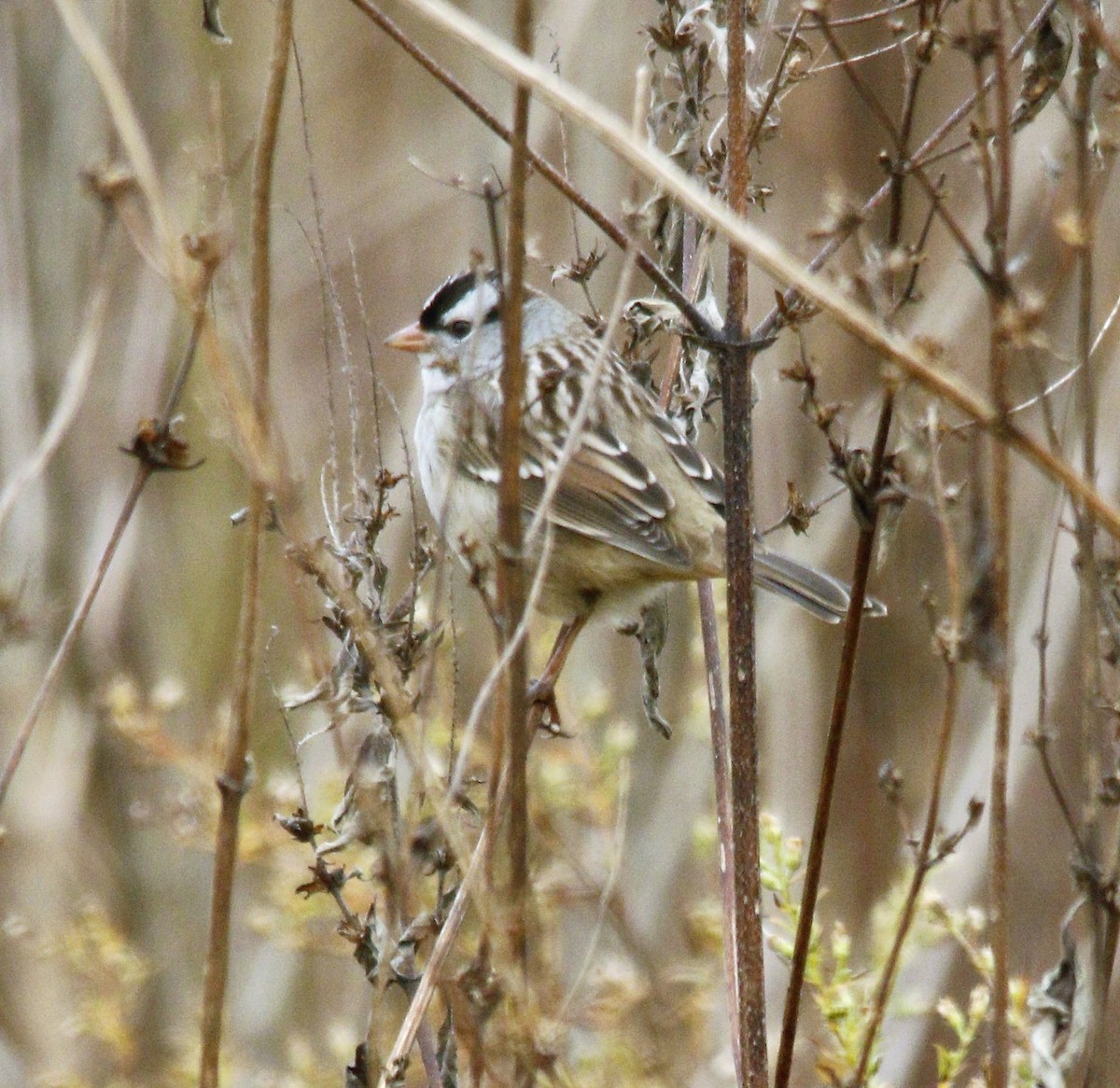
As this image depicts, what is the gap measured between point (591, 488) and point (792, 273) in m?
1.72

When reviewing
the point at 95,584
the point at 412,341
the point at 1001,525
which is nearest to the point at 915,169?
the point at 1001,525

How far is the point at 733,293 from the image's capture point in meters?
1.69

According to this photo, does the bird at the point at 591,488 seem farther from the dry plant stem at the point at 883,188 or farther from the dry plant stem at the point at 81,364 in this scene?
the dry plant stem at the point at 81,364

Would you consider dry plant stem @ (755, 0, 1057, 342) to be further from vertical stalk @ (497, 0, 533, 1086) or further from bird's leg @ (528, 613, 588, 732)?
bird's leg @ (528, 613, 588, 732)

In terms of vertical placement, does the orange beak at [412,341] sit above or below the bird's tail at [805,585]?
above

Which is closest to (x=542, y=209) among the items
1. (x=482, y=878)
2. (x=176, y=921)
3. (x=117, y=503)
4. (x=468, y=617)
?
(x=468, y=617)

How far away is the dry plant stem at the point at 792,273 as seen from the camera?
1.19m

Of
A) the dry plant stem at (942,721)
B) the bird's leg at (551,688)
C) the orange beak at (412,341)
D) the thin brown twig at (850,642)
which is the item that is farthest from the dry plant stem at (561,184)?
the orange beak at (412,341)

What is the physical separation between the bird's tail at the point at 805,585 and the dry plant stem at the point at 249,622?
1516 mm

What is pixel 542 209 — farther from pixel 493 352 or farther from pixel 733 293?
pixel 733 293

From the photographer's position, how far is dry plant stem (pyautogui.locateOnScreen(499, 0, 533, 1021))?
124cm

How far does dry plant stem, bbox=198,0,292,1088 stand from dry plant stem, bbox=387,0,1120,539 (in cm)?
15

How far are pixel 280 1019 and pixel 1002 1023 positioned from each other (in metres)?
3.57

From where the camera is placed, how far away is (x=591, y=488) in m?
2.93
